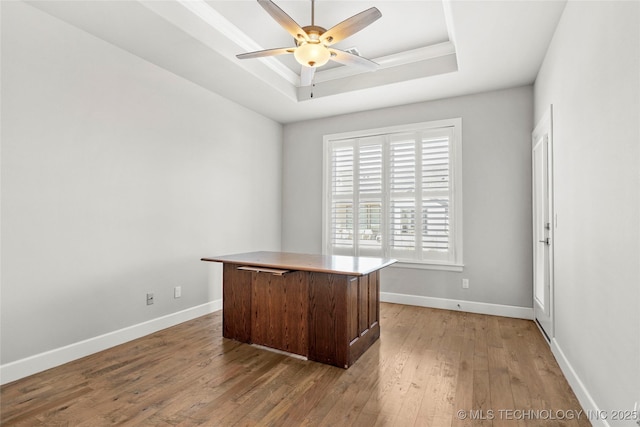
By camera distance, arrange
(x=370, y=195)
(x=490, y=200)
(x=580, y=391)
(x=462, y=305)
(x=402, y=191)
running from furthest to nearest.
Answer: (x=370, y=195)
(x=402, y=191)
(x=462, y=305)
(x=490, y=200)
(x=580, y=391)

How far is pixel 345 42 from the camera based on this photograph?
364 cm

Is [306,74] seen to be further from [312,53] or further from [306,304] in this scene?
[306,304]

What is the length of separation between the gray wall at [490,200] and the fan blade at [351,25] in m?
2.47

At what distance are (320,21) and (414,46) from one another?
1.15 m

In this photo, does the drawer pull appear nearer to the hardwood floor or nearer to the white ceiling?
the hardwood floor

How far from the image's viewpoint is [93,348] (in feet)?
9.73

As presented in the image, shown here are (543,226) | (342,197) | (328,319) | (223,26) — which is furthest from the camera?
(342,197)

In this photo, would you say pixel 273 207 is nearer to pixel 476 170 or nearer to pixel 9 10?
pixel 476 170

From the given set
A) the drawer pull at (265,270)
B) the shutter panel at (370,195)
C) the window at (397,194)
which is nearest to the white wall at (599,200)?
the window at (397,194)

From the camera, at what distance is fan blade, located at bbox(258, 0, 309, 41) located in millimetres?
2125

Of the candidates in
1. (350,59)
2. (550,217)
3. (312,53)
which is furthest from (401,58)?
(550,217)

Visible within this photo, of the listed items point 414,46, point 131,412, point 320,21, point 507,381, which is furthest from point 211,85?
point 507,381

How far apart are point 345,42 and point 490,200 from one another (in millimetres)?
2566

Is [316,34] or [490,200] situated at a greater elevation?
[316,34]
